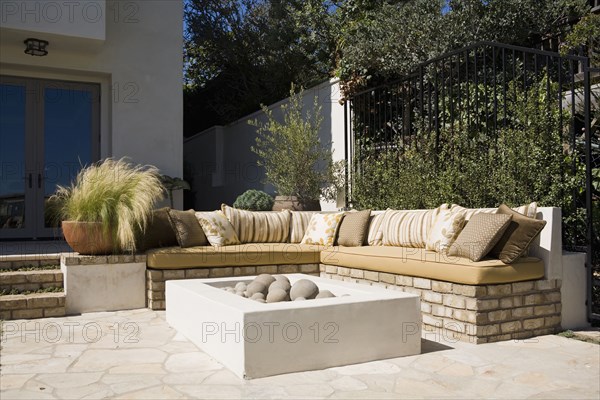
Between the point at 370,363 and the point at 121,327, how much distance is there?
82.1 inches

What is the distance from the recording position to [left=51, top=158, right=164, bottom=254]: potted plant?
5008mm

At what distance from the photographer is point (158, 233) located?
219 inches

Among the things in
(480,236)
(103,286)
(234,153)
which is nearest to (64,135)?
(103,286)

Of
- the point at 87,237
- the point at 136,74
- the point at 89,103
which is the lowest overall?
the point at 87,237

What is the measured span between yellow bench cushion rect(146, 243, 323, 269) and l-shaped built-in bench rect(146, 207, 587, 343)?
13 millimetres

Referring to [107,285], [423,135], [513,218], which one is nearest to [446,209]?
[513,218]

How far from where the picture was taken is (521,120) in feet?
15.9

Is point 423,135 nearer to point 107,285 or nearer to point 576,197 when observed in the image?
point 576,197

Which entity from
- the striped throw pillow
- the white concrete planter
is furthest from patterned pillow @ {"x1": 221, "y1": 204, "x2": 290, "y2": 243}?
the striped throw pillow

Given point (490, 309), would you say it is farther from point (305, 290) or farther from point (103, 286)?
point (103, 286)

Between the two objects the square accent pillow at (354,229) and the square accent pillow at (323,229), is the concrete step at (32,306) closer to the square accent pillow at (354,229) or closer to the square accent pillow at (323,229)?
the square accent pillow at (323,229)

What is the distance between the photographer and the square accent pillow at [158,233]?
5.45 meters

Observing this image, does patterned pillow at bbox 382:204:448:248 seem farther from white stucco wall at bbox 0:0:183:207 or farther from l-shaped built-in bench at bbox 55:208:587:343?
white stucco wall at bbox 0:0:183:207

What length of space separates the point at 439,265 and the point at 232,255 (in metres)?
2.08
